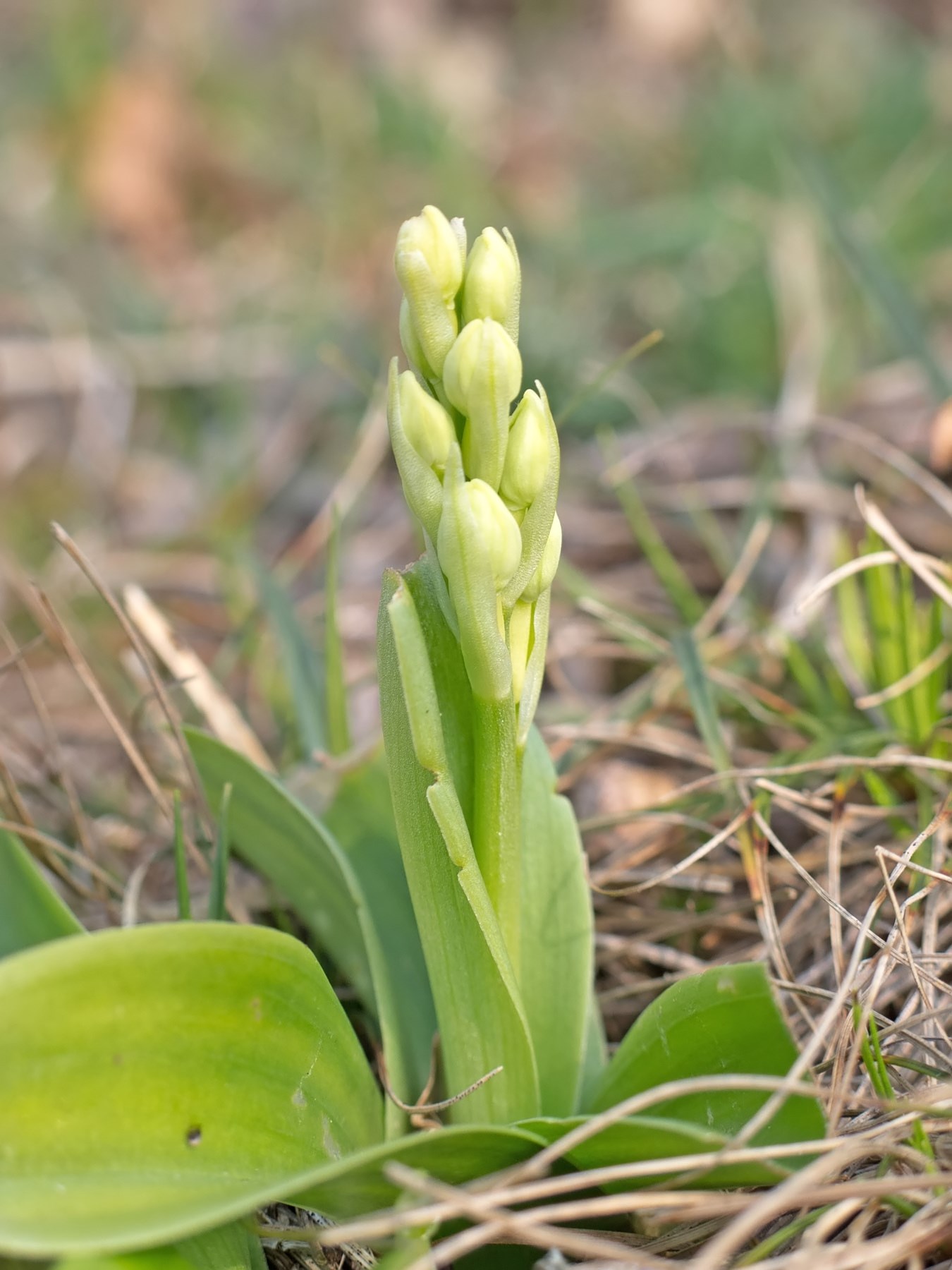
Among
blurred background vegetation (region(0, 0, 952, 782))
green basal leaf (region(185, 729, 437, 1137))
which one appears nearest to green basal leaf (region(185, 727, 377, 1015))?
green basal leaf (region(185, 729, 437, 1137))

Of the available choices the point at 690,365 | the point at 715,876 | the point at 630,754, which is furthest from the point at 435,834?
the point at 690,365

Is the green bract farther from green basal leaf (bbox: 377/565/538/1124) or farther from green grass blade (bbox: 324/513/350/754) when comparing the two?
green grass blade (bbox: 324/513/350/754)

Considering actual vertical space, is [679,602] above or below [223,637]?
above

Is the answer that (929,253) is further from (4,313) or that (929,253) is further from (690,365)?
(4,313)

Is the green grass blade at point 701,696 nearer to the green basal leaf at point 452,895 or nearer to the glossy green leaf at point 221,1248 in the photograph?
the green basal leaf at point 452,895

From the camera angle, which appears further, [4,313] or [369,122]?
[369,122]

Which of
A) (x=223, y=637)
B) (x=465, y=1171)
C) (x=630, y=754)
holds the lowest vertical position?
(x=223, y=637)

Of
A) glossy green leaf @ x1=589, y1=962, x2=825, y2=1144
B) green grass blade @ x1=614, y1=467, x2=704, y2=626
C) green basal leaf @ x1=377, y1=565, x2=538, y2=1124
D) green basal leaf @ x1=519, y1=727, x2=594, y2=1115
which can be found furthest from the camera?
green grass blade @ x1=614, y1=467, x2=704, y2=626

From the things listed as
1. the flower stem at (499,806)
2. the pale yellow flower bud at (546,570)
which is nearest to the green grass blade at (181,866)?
the flower stem at (499,806)
